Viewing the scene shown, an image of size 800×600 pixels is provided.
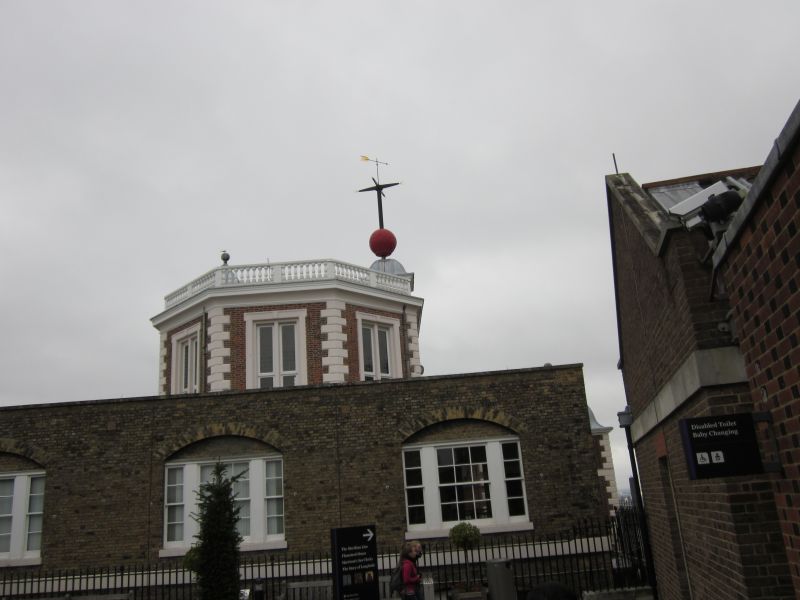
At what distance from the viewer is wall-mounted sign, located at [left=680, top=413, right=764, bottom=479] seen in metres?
5.18

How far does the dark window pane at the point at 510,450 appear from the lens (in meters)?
16.0

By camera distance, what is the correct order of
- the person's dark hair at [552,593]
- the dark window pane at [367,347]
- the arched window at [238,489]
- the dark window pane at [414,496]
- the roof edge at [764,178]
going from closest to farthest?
the person's dark hair at [552,593], the roof edge at [764,178], the arched window at [238,489], the dark window pane at [414,496], the dark window pane at [367,347]

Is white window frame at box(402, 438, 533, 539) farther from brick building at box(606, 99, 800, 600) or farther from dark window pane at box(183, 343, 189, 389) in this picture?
dark window pane at box(183, 343, 189, 389)

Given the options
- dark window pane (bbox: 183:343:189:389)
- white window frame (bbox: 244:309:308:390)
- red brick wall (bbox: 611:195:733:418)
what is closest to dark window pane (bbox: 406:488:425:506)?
red brick wall (bbox: 611:195:733:418)

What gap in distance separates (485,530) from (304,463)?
447 cm

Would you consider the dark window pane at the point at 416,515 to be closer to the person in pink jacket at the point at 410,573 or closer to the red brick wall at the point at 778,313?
the person in pink jacket at the point at 410,573

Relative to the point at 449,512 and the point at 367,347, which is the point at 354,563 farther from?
the point at 367,347

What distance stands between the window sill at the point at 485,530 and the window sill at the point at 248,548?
114 inches

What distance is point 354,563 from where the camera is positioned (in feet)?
36.2

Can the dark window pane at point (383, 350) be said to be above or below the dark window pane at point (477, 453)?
above

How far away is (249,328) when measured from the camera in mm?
23625

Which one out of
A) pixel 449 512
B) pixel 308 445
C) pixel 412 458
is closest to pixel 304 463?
pixel 308 445

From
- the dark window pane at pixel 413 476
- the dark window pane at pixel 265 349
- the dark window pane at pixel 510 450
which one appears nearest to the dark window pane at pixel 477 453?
the dark window pane at pixel 510 450

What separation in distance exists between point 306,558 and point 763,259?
1291 centimetres
